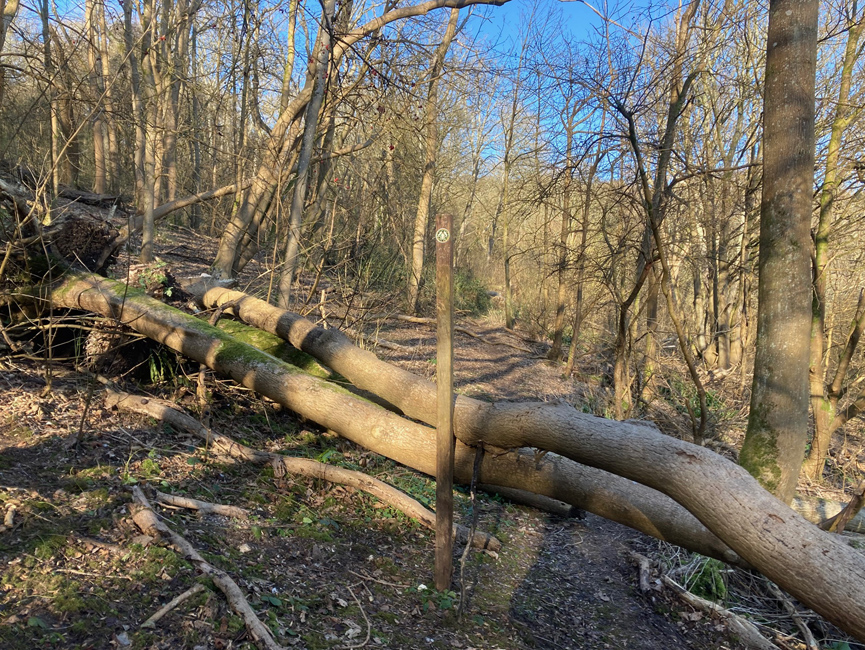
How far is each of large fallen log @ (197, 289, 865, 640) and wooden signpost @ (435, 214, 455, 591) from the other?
14.7 inches

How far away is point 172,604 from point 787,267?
15.3 feet

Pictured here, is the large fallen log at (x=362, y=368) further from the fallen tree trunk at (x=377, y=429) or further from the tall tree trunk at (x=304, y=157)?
the tall tree trunk at (x=304, y=157)

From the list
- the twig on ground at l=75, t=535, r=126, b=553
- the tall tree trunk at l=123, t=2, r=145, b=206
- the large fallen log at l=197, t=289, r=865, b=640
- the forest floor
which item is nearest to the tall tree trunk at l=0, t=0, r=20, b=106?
the tall tree trunk at l=123, t=2, r=145, b=206

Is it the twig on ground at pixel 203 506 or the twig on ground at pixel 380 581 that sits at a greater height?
the twig on ground at pixel 203 506

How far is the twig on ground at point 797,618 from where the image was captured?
12.6 feet

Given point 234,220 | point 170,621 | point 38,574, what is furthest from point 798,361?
point 234,220

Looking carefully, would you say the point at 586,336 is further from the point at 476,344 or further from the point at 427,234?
the point at 427,234

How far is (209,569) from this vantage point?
9.51 ft

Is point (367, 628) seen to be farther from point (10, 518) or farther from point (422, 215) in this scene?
point (422, 215)

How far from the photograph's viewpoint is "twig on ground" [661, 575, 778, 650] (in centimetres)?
378

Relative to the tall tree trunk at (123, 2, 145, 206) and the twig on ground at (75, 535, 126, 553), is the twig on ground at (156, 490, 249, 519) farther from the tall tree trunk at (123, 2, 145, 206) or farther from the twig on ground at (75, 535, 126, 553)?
the tall tree trunk at (123, 2, 145, 206)

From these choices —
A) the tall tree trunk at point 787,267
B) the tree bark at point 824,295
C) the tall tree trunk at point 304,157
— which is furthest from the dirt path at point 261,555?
the tree bark at point 824,295

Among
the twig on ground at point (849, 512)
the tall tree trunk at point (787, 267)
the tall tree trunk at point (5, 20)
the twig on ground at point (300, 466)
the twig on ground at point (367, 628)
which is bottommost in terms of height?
the twig on ground at point (367, 628)

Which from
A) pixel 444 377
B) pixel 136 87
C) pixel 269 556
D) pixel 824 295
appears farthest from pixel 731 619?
pixel 136 87
